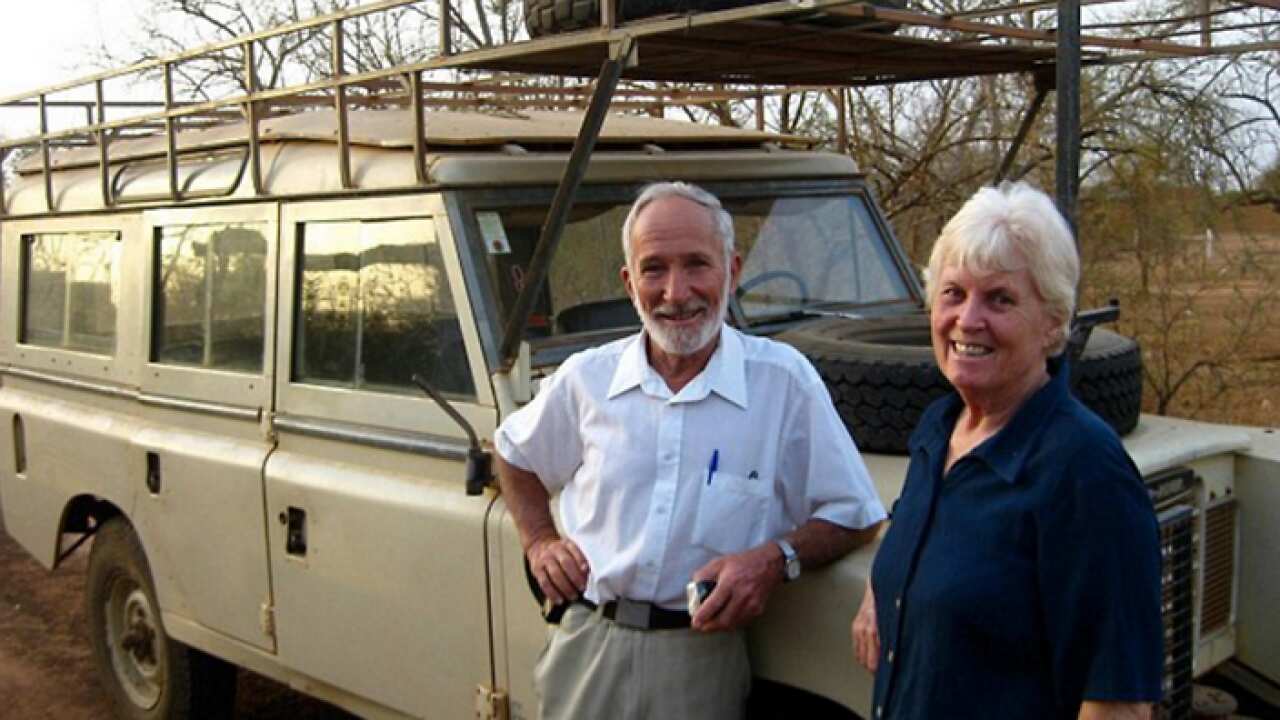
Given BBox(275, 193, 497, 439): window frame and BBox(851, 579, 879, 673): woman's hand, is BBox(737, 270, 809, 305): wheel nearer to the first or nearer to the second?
BBox(275, 193, 497, 439): window frame

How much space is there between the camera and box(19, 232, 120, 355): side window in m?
5.14

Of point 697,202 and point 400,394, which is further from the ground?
point 697,202

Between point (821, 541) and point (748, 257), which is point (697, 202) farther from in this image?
point (748, 257)

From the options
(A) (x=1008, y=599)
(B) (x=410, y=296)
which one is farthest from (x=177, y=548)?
(A) (x=1008, y=599)

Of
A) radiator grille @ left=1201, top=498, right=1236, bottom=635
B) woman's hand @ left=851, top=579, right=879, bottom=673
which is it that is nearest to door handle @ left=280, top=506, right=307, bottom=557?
woman's hand @ left=851, top=579, right=879, bottom=673

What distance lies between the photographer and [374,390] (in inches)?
153

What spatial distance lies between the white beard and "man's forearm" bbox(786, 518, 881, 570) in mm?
402

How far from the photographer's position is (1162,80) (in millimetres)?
9016

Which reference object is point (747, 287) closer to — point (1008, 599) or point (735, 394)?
point (735, 394)

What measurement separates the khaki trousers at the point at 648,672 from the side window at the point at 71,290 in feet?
10.0

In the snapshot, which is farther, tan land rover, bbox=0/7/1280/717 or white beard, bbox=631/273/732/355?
tan land rover, bbox=0/7/1280/717

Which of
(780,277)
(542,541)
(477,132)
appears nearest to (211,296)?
(477,132)

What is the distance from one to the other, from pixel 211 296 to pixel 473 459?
Result: 1.74m

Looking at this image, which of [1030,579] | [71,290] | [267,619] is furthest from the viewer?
[71,290]
